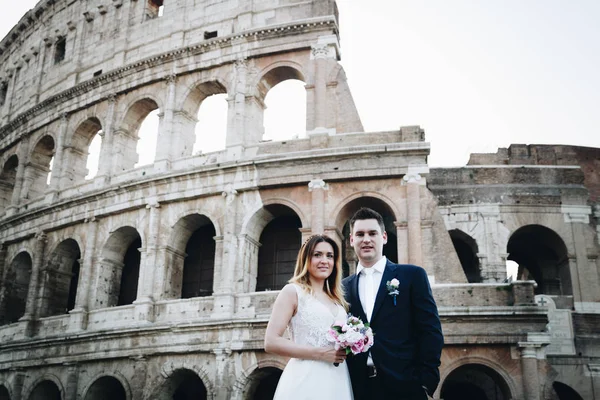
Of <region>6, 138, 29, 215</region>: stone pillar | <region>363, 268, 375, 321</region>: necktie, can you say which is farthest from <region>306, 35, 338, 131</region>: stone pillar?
<region>363, 268, 375, 321</region>: necktie

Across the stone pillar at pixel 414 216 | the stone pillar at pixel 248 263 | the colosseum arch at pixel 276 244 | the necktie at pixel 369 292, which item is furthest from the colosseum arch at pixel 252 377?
the necktie at pixel 369 292

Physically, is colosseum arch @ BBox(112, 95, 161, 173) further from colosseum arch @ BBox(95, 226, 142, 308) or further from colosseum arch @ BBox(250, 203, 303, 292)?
colosseum arch @ BBox(250, 203, 303, 292)

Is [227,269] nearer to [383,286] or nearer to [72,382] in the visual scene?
[72,382]

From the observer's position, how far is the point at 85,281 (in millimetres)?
17984

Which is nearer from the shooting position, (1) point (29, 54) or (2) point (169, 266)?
(2) point (169, 266)

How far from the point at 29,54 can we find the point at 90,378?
47.9 feet

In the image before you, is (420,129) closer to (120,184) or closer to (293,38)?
(293,38)

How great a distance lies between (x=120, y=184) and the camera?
17922mm

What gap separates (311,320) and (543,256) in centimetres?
1643

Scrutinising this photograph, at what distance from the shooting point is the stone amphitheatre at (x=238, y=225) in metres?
14.8

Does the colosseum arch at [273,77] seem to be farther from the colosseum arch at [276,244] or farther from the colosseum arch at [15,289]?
the colosseum arch at [15,289]

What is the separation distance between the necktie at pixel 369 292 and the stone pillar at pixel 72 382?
48.0 ft

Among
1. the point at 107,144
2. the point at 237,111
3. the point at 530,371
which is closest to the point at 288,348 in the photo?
the point at 530,371

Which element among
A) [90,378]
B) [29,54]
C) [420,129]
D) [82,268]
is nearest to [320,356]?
[420,129]
